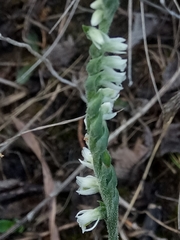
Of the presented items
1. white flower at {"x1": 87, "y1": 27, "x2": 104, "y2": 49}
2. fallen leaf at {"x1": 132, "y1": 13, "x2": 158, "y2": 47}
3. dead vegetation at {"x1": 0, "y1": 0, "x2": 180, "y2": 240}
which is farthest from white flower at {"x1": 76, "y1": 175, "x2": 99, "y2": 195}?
fallen leaf at {"x1": 132, "y1": 13, "x2": 158, "y2": 47}

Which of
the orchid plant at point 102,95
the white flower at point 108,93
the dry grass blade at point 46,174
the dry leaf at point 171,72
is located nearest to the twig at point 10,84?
the dry grass blade at point 46,174

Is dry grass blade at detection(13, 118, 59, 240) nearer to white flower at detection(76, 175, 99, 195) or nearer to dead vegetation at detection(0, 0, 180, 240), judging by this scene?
dead vegetation at detection(0, 0, 180, 240)

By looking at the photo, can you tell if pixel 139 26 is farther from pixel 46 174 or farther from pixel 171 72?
pixel 46 174

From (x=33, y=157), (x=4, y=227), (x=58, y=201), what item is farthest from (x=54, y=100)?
(x=4, y=227)

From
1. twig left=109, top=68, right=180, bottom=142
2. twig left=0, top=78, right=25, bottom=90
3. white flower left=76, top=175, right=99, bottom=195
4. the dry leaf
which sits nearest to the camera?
white flower left=76, top=175, right=99, bottom=195

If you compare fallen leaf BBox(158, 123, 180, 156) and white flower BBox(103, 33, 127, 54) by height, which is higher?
white flower BBox(103, 33, 127, 54)

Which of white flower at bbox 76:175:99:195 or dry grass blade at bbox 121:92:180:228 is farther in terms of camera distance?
dry grass blade at bbox 121:92:180:228

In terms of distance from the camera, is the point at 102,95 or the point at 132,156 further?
the point at 132,156

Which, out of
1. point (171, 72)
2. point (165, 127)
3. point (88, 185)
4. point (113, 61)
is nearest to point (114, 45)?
point (113, 61)
